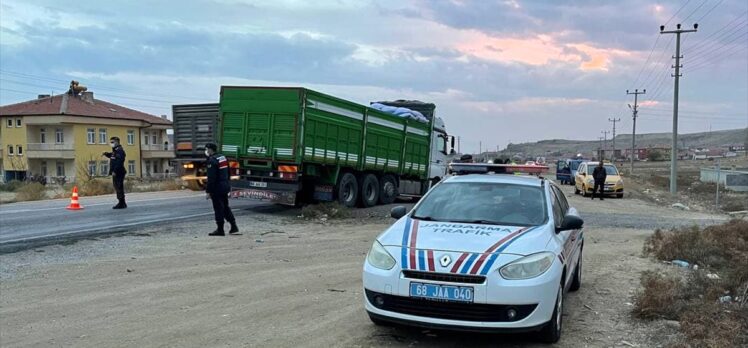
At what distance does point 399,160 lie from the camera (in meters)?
18.5

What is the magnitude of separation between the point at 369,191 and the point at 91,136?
160ft

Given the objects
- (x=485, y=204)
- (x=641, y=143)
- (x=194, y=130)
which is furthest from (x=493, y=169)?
(x=641, y=143)

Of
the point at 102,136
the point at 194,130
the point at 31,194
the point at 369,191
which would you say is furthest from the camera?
the point at 102,136

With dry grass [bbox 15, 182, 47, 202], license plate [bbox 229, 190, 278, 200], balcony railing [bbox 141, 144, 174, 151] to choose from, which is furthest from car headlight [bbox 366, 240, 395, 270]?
balcony railing [bbox 141, 144, 174, 151]

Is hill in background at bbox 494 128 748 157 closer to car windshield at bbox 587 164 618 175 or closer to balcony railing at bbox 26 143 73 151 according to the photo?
balcony railing at bbox 26 143 73 151

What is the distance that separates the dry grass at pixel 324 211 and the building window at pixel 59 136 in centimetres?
5074

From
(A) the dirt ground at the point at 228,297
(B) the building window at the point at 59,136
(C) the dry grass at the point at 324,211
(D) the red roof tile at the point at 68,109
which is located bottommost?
(A) the dirt ground at the point at 228,297

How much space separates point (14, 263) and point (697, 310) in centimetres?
847

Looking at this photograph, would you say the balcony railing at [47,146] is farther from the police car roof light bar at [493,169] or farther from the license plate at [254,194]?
the police car roof light bar at [493,169]

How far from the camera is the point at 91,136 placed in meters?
57.8

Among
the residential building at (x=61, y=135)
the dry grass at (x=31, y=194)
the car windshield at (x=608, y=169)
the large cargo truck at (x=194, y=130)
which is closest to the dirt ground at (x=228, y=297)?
the large cargo truck at (x=194, y=130)

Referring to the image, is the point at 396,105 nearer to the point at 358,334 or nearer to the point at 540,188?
the point at 540,188

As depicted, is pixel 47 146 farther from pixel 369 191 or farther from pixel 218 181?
pixel 218 181

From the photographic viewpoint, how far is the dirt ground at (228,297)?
517 cm
